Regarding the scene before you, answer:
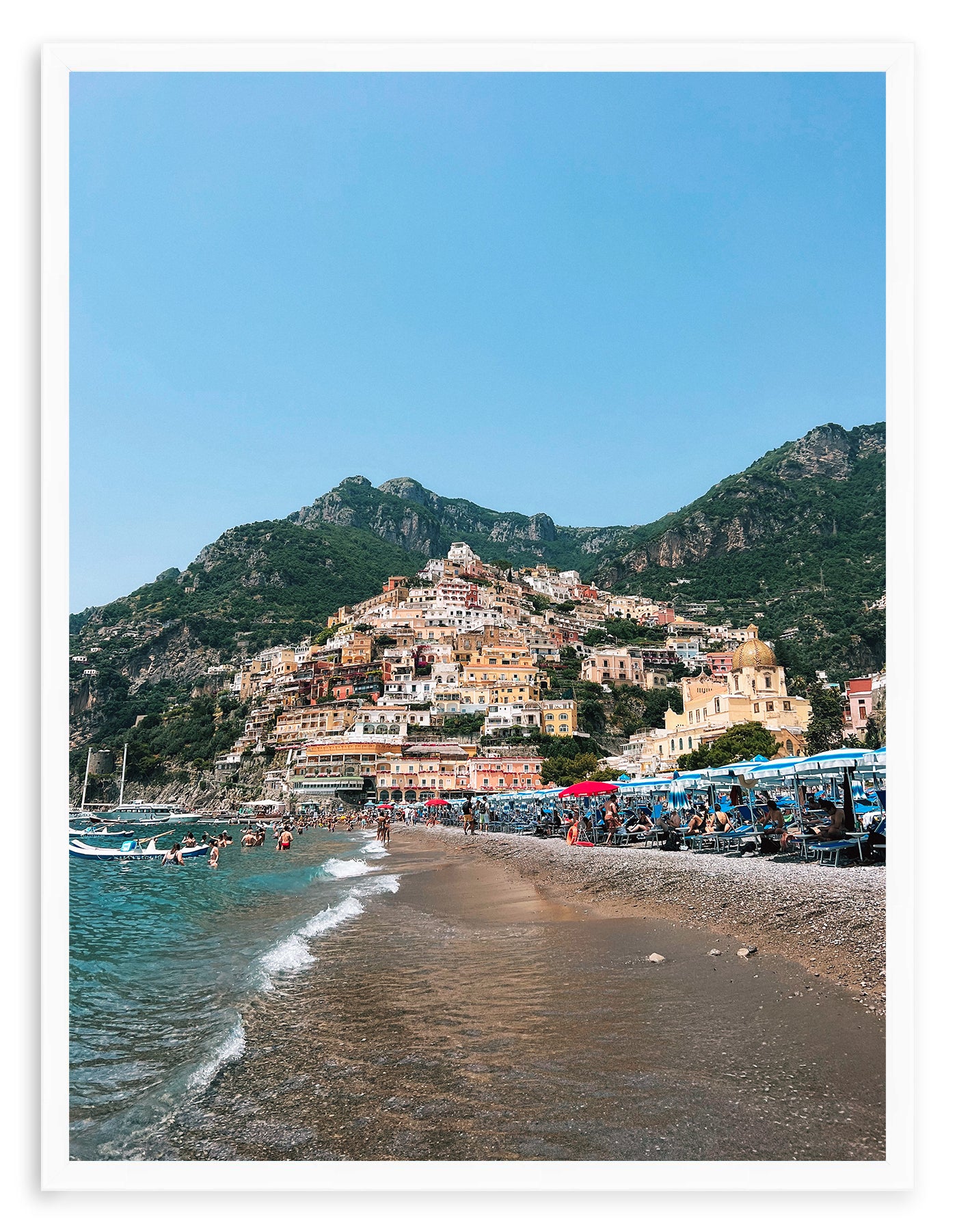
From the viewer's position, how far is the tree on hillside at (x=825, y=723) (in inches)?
1577

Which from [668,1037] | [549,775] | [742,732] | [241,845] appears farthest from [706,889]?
[549,775]

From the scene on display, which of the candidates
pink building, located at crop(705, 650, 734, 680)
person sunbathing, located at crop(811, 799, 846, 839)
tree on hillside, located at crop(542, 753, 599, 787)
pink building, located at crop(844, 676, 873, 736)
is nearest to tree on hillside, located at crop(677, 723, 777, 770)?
pink building, located at crop(844, 676, 873, 736)

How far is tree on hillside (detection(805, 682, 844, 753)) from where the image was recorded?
4006cm

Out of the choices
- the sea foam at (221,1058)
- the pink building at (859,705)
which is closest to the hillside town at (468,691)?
the pink building at (859,705)

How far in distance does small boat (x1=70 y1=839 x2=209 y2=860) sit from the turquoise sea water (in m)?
3.58

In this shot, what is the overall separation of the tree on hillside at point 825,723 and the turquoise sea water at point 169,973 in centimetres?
3076

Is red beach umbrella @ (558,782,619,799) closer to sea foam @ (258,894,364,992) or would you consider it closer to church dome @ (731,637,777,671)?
sea foam @ (258,894,364,992)

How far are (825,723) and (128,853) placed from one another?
3757 cm

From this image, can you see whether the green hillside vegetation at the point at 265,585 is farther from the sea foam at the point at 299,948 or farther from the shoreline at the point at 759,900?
the shoreline at the point at 759,900

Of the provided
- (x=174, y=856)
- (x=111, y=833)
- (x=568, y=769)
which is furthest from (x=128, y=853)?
(x=568, y=769)

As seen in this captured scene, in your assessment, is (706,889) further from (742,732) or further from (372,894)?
(742,732)

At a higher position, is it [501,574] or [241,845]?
[501,574]

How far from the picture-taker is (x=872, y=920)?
5734 mm
